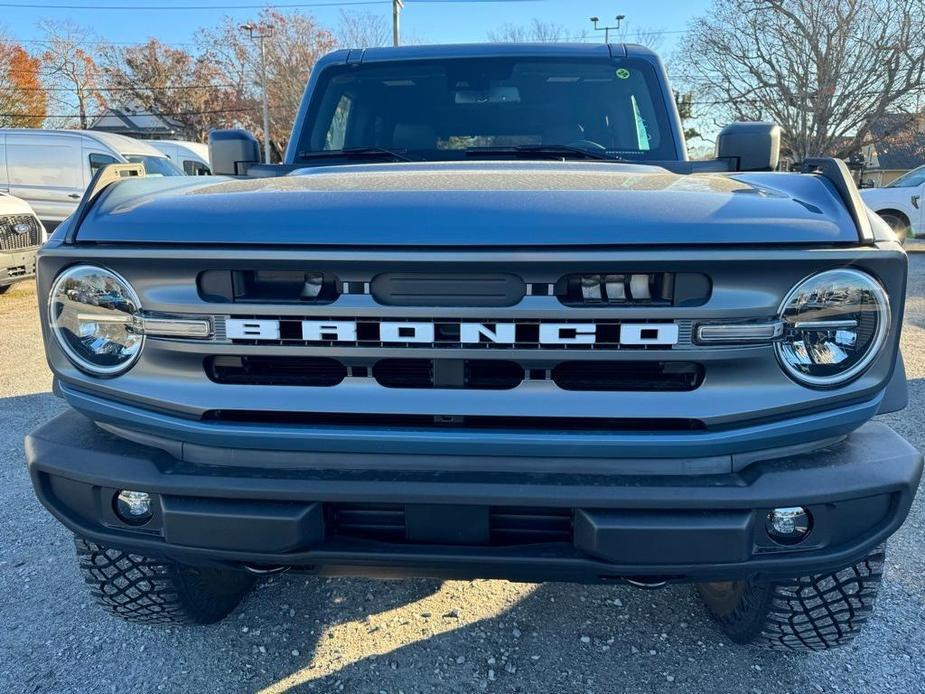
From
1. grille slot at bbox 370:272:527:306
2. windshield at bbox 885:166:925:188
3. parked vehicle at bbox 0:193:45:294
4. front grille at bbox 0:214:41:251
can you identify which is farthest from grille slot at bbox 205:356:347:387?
windshield at bbox 885:166:925:188

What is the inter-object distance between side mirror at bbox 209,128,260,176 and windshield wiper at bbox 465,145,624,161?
1.09 metres

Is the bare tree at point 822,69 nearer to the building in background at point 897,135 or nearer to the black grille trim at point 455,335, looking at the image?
the building in background at point 897,135

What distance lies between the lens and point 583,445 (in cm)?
159

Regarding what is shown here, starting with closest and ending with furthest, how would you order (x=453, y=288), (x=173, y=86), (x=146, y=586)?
(x=453, y=288) < (x=146, y=586) < (x=173, y=86)

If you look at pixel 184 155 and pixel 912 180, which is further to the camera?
pixel 184 155

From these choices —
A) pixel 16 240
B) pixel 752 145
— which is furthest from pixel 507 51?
pixel 16 240

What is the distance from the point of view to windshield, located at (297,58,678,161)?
3.11 meters

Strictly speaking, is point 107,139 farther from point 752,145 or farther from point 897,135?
point 897,135

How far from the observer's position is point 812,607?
79.7 inches

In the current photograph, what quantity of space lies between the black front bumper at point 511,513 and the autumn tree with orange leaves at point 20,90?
43042 mm

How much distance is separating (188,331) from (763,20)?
93.8 feet

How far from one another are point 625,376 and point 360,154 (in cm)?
177

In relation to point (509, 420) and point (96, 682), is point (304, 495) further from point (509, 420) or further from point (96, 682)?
point (96, 682)

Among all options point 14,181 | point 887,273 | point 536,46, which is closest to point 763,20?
point 14,181
